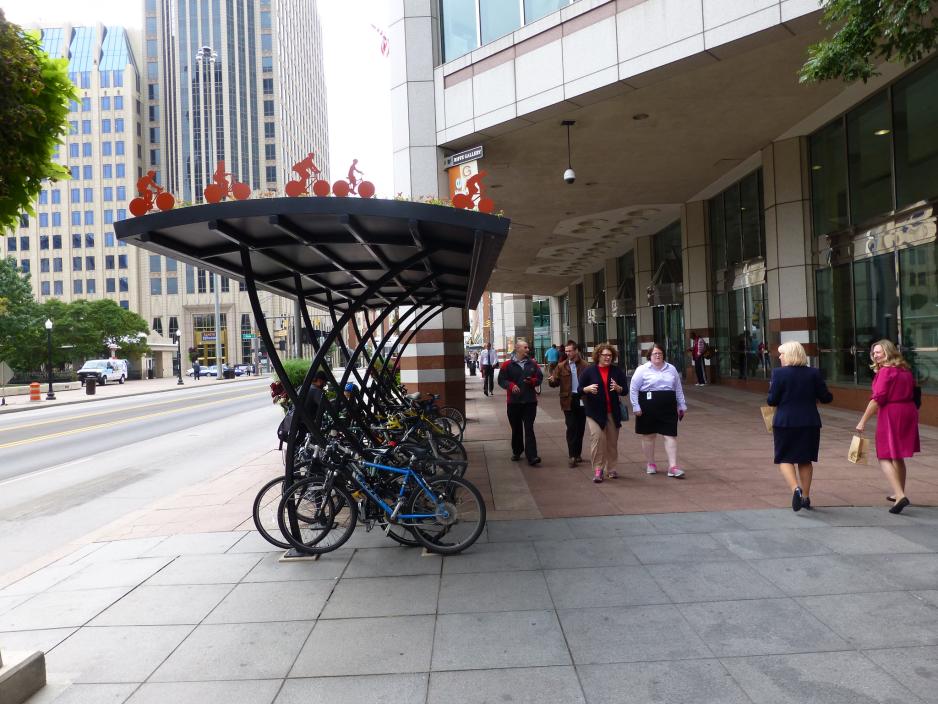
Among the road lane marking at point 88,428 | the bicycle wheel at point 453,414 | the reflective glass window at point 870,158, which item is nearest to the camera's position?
the bicycle wheel at point 453,414

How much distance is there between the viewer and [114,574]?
5648mm

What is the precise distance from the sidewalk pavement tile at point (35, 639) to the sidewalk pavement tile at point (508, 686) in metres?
2.54

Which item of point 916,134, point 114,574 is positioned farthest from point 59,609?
Answer: point 916,134

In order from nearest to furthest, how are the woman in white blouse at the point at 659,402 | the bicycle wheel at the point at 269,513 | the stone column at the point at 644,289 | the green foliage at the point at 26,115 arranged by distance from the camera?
the green foliage at the point at 26,115, the bicycle wheel at the point at 269,513, the woman in white blouse at the point at 659,402, the stone column at the point at 644,289

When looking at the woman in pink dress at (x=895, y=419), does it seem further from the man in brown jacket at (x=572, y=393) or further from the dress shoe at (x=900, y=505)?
the man in brown jacket at (x=572, y=393)

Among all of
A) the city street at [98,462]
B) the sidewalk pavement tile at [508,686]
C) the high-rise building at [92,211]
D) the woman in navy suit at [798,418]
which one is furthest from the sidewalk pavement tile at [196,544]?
the high-rise building at [92,211]

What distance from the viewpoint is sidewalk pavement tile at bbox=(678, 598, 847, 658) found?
376cm

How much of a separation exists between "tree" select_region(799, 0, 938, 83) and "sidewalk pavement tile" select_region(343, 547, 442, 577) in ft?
19.2

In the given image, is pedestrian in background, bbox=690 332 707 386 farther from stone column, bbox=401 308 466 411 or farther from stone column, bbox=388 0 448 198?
stone column, bbox=388 0 448 198

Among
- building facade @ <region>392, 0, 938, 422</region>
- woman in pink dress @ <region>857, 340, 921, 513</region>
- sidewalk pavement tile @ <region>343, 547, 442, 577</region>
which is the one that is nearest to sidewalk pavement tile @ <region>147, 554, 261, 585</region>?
sidewalk pavement tile @ <region>343, 547, 442, 577</region>

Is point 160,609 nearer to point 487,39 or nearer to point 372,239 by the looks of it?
point 372,239

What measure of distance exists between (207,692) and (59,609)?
2.08 meters

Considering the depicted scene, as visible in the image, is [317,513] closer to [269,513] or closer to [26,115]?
[269,513]

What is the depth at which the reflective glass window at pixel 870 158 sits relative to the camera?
13.2 meters
